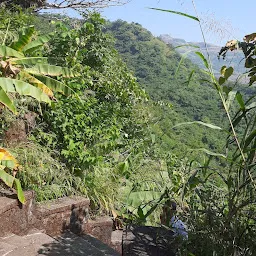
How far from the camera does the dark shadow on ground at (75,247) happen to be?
10.4ft

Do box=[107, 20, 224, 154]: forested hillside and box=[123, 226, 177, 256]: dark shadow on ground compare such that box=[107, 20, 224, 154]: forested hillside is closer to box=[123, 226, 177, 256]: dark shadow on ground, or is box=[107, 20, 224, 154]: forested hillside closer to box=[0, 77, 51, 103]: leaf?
box=[0, 77, 51, 103]: leaf

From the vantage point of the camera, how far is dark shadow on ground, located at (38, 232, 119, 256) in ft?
10.4

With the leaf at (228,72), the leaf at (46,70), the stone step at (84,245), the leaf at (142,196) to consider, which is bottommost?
the stone step at (84,245)

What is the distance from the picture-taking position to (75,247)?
12.4 feet

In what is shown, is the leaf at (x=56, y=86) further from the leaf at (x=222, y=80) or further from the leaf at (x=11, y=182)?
the leaf at (x=222, y=80)

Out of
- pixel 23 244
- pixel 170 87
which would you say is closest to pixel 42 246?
pixel 23 244

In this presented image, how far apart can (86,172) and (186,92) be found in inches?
743

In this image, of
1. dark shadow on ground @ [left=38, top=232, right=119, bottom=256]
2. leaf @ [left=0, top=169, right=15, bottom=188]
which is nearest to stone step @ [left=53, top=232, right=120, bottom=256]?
dark shadow on ground @ [left=38, top=232, right=119, bottom=256]

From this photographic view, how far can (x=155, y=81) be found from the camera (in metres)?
25.1

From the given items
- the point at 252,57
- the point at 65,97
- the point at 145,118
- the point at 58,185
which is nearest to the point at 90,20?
the point at 145,118

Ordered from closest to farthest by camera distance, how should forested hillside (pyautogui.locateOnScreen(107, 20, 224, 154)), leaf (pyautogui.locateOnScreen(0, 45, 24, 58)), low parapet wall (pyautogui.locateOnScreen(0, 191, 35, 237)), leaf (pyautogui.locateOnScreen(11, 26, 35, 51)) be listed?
low parapet wall (pyautogui.locateOnScreen(0, 191, 35, 237)) < leaf (pyautogui.locateOnScreen(0, 45, 24, 58)) < leaf (pyautogui.locateOnScreen(11, 26, 35, 51)) < forested hillside (pyautogui.locateOnScreen(107, 20, 224, 154))

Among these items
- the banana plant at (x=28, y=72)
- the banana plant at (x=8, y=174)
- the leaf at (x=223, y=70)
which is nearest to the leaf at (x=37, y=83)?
the banana plant at (x=28, y=72)

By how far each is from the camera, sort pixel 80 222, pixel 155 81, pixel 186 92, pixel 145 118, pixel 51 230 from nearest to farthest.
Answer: pixel 51 230 → pixel 80 222 → pixel 145 118 → pixel 186 92 → pixel 155 81

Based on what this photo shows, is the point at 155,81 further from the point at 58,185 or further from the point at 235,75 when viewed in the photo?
the point at 235,75
